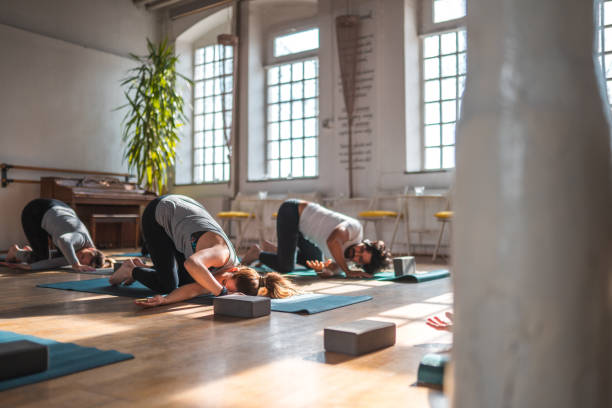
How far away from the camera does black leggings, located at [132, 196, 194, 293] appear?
11.3 ft

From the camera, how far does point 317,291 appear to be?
413cm

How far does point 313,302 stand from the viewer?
3.47m

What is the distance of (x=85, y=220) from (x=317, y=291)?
19.0 feet

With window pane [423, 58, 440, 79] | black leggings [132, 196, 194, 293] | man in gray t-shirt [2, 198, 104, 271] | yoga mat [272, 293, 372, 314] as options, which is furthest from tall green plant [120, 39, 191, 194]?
yoga mat [272, 293, 372, 314]

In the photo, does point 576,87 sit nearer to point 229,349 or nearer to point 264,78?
point 229,349

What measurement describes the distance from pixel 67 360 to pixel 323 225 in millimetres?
2815

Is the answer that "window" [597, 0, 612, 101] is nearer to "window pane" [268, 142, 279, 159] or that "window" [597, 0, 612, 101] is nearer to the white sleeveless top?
the white sleeveless top

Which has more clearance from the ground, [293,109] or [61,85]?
[61,85]

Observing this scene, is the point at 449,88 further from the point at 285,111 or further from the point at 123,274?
the point at 123,274

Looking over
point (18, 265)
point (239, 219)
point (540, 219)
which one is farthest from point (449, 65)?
point (540, 219)

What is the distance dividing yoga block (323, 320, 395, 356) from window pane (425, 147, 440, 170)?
630cm

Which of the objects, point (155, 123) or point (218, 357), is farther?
point (155, 123)

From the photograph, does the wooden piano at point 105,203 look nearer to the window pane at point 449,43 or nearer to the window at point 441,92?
the window at point 441,92

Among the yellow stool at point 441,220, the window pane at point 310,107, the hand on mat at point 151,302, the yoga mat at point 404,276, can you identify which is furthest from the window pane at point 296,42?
the hand on mat at point 151,302
